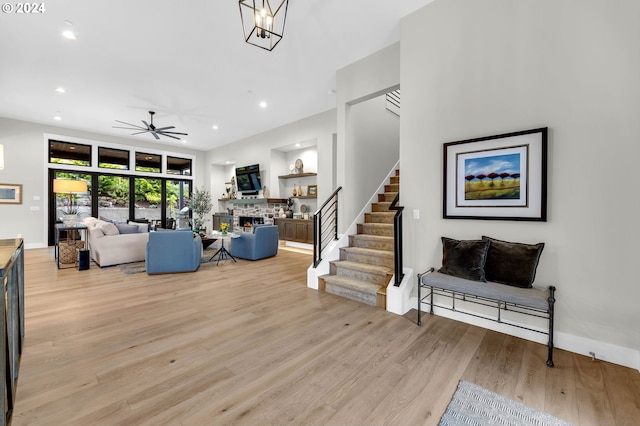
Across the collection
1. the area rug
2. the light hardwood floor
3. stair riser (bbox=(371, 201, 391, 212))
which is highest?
stair riser (bbox=(371, 201, 391, 212))

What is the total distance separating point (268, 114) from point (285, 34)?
11.6ft

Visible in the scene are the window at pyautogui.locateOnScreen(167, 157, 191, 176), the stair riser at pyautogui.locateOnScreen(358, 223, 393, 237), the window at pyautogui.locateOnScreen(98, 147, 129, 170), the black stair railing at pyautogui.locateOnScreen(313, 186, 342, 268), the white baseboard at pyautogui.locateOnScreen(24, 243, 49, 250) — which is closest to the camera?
the stair riser at pyautogui.locateOnScreen(358, 223, 393, 237)

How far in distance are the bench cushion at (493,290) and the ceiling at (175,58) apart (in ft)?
10.7

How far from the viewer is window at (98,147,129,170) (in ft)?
29.6

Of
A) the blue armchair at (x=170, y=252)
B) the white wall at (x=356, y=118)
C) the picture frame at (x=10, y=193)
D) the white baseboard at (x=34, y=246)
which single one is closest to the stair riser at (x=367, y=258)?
the white wall at (x=356, y=118)

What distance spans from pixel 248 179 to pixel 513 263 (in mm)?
8398

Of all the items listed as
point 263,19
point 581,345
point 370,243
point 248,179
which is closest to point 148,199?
point 248,179

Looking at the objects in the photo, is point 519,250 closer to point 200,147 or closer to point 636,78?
point 636,78

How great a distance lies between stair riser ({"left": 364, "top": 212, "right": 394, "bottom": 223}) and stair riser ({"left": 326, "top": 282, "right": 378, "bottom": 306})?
1619 mm

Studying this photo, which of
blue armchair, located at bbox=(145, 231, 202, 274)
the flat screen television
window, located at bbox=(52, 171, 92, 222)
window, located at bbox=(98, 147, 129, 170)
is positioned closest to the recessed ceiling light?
blue armchair, located at bbox=(145, 231, 202, 274)

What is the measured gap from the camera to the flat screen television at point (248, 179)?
30.4 feet

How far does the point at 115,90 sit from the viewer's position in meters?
5.66

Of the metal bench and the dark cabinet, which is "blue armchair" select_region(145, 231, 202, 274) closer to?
the dark cabinet

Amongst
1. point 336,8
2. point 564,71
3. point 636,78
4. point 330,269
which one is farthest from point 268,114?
point 636,78
